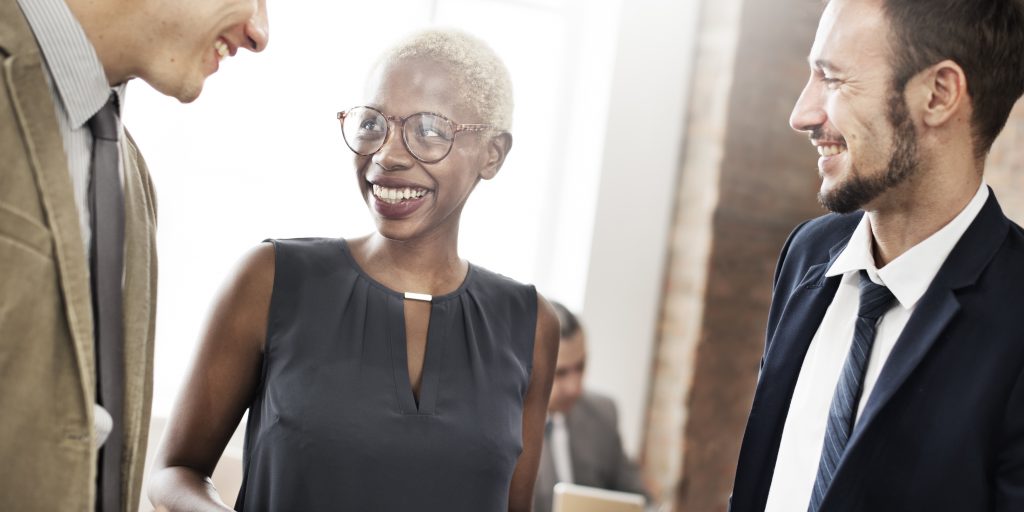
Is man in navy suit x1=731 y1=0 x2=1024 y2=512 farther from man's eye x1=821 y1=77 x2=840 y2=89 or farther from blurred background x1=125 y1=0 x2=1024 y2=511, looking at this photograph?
blurred background x1=125 y1=0 x2=1024 y2=511

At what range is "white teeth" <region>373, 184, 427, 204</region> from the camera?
1701 millimetres

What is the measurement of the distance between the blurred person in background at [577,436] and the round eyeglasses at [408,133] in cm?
194

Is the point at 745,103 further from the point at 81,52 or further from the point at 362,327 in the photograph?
the point at 81,52

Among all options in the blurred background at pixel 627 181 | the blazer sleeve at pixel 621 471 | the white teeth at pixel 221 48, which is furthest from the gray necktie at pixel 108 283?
the blurred background at pixel 627 181

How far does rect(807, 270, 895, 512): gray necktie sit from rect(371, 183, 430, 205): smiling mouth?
0.78 metres

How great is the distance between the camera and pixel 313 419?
5.18ft

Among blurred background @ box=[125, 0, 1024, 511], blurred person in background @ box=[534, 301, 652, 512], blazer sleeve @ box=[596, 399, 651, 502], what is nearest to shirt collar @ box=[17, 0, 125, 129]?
blurred person in background @ box=[534, 301, 652, 512]

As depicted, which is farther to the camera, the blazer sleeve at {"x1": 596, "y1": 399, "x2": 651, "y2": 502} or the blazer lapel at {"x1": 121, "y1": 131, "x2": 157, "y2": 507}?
the blazer sleeve at {"x1": 596, "y1": 399, "x2": 651, "y2": 502}

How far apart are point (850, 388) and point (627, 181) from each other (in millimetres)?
3170

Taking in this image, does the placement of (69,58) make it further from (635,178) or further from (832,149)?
(635,178)

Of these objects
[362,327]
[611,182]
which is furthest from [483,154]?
[611,182]

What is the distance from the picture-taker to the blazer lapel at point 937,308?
5.02 feet

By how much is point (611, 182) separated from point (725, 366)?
1.02 meters

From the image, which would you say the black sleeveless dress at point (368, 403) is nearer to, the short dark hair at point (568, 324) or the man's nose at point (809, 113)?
the man's nose at point (809, 113)
